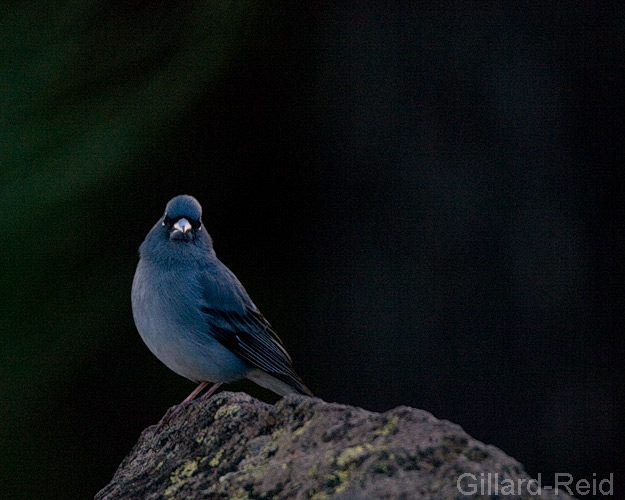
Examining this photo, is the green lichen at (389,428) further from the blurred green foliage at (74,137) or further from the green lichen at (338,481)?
the blurred green foliage at (74,137)

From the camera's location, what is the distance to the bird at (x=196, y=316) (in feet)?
10.3

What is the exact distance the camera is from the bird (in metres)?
3.15

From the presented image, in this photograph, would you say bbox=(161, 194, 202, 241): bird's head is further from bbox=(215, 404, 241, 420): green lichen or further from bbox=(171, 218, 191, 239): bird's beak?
bbox=(215, 404, 241, 420): green lichen

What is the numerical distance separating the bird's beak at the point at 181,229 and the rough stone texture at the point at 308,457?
3.42 feet

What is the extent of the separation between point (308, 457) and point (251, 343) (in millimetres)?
1555

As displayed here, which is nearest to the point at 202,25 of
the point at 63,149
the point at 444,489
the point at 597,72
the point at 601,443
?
the point at 63,149

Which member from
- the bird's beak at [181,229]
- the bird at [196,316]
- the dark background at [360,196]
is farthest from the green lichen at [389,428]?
the dark background at [360,196]

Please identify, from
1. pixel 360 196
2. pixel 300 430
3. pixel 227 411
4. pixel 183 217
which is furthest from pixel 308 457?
pixel 360 196

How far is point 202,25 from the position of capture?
15.5ft

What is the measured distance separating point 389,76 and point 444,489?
3377 millimetres

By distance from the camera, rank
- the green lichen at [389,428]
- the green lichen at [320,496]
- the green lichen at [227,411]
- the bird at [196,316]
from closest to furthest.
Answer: the green lichen at [320,496], the green lichen at [389,428], the green lichen at [227,411], the bird at [196,316]

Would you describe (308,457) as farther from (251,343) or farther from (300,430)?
(251,343)

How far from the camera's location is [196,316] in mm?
3225

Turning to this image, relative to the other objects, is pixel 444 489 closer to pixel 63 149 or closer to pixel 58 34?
pixel 63 149
